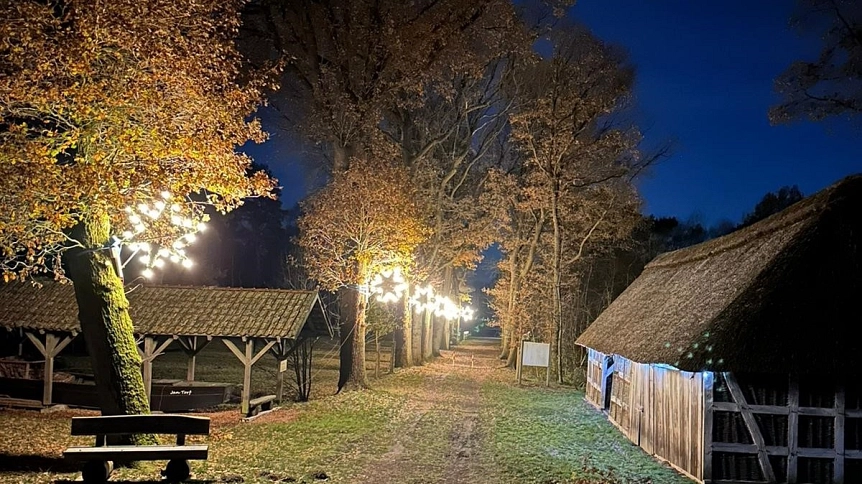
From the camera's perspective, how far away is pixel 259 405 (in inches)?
692

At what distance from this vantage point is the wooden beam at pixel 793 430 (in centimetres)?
1025

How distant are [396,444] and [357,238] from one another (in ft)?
31.9

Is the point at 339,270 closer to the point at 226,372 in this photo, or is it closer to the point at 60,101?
the point at 226,372

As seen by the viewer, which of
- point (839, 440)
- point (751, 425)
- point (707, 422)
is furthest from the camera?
point (707, 422)

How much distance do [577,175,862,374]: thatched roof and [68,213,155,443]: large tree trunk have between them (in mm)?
8915

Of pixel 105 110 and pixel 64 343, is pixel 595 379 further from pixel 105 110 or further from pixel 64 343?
pixel 105 110

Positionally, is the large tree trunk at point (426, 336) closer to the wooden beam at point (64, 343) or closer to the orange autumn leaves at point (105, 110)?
the wooden beam at point (64, 343)

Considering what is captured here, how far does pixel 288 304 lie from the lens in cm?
1802

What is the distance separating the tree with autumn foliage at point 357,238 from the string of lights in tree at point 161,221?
9781 millimetres

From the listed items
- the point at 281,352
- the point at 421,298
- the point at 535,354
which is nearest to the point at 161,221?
the point at 281,352

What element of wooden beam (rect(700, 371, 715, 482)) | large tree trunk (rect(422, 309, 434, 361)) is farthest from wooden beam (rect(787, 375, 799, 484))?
large tree trunk (rect(422, 309, 434, 361))

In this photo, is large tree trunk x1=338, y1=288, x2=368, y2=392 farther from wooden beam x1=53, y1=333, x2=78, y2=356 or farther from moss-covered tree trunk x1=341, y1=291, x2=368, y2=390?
wooden beam x1=53, y1=333, x2=78, y2=356

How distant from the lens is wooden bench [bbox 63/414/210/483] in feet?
29.8

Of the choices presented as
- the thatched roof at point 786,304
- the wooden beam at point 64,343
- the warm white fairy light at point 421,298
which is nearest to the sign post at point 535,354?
the warm white fairy light at point 421,298
